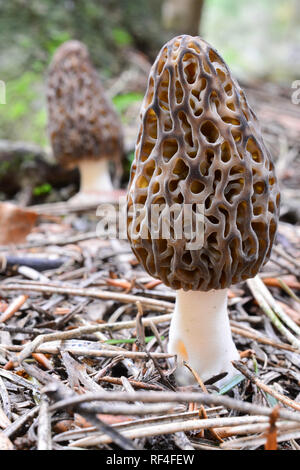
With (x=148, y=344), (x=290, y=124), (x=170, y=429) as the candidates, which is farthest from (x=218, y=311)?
(x=290, y=124)

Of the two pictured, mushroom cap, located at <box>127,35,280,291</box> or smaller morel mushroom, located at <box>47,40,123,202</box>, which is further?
smaller morel mushroom, located at <box>47,40,123,202</box>

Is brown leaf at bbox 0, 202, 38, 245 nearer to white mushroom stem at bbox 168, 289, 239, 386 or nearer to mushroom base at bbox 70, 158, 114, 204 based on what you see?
mushroom base at bbox 70, 158, 114, 204

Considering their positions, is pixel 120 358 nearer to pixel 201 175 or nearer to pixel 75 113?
pixel 201 175

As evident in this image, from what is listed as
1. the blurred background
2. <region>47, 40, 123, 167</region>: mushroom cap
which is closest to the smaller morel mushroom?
<region>47, 40, 123, 167</region>: mushroom cap

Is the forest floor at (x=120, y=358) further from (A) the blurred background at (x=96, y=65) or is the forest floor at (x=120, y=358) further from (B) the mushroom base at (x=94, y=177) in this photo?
(A) the blurred background at (x=96, y=65)

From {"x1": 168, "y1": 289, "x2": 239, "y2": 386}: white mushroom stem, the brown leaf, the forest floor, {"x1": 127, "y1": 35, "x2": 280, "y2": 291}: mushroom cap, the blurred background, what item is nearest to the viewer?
the forest floor

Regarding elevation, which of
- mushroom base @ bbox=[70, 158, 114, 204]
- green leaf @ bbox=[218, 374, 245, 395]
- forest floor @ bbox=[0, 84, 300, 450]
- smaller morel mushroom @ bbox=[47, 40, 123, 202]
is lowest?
green leaf @ bbox=[218, 374, 245, 395]

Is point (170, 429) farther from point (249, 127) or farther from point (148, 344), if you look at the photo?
point (249, 127)
